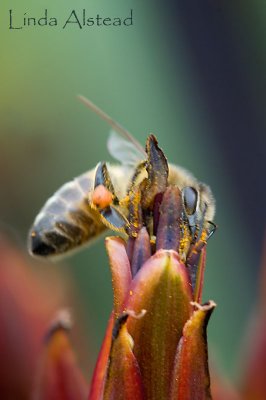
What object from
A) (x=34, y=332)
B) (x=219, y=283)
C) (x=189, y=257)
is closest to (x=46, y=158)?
(x=219, y=283)

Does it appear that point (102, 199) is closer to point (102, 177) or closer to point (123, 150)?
point (102, 177)

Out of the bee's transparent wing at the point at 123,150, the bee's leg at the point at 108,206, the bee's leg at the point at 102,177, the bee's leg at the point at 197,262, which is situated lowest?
the bee's leg at the point at 197,262

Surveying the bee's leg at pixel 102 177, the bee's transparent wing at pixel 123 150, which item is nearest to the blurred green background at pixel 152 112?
the bee's transparent wing at pixel 123 150

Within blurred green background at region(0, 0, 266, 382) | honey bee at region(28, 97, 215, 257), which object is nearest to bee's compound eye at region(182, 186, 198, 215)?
honey bee at region(28, 97, 215, 257)

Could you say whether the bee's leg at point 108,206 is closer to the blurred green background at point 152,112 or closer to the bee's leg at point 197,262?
the bee's leg at point 197,262

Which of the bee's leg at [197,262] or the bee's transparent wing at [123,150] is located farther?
the bee's transparent wing at [123,150]

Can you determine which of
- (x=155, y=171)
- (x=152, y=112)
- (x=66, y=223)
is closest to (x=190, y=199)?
(x=155, y=171)
